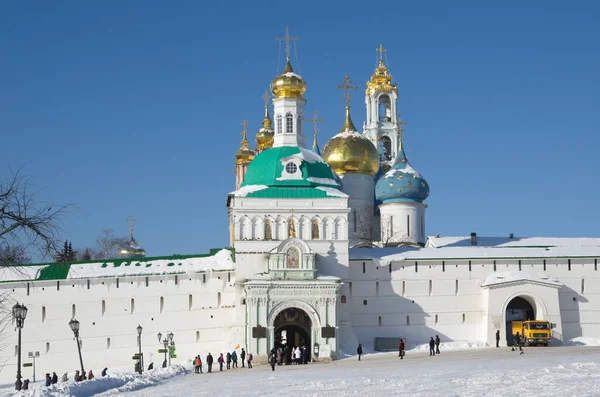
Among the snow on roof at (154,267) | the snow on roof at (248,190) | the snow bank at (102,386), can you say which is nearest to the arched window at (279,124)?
the snow on roof at (248,190)

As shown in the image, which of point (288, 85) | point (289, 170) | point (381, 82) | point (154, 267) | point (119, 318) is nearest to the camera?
point (119, 318)

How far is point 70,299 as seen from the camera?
39.0 m

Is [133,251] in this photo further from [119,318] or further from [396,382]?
[396,382]

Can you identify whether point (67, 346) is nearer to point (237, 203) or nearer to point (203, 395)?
point (237, 203)

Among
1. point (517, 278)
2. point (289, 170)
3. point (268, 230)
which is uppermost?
point (289, 170)

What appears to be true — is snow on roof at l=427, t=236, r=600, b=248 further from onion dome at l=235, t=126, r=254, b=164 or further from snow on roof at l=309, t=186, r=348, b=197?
onion dome at l=235, t=126, r=254, b=164

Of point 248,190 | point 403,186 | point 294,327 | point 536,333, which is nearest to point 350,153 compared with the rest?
point 403,186

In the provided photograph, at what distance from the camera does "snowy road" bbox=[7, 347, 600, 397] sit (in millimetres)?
19328

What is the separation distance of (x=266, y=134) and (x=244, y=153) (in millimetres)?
3609

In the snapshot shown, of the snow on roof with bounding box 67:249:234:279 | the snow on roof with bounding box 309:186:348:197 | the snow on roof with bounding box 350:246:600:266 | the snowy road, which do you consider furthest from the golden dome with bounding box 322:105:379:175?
the snowy road

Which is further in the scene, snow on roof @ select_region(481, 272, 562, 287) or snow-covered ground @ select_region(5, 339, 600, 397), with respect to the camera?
snow on roof @ select_region(481, 272, 562, 287)

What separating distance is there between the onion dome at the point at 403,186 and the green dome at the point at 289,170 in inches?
353

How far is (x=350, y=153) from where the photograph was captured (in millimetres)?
49156

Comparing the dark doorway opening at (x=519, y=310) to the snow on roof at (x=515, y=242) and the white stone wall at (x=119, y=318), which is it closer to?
the snow on roof at (x=515, y=242)
